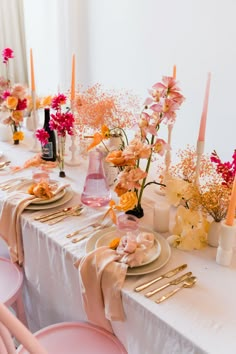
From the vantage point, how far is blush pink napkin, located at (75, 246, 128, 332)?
3.06 ft

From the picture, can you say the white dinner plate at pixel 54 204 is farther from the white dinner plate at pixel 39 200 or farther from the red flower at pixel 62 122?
the red flower at pixel 62 122

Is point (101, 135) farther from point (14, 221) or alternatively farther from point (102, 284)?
point (102, 284)

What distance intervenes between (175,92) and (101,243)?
47 cm

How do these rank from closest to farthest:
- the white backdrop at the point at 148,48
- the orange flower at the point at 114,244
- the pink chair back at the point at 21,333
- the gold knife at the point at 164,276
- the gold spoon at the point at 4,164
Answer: the pink chair back at the point at 21,333 → the gold knife at the point at 164,276 → the orange flower at the point at 114,244 → the gold spoon at the point at 4,164 → the white backdrop at the point at 148,48

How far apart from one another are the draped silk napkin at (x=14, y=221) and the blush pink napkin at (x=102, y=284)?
1.14 feet

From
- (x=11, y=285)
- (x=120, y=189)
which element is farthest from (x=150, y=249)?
(x=11, y=285)

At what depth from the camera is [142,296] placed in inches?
35.3

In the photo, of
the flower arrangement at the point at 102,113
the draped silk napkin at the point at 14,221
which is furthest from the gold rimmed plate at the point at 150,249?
the flower arrangement at the point at 102,113

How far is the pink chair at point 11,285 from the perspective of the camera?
1.28 meters

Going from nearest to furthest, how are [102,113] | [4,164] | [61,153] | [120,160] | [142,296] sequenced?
[142,296] → [120,160] → [102,113] → [61,153] → [4,164]

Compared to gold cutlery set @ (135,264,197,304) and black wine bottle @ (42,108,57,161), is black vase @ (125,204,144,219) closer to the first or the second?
gold cutlery set @ (135,264,197,304)

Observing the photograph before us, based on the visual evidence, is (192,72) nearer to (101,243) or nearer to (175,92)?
(175,92)

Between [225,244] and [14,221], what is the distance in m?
0.68

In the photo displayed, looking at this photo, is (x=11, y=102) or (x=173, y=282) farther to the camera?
(x=11, y=102)
